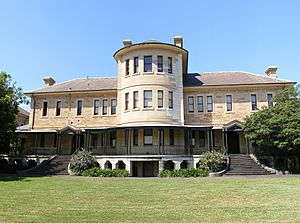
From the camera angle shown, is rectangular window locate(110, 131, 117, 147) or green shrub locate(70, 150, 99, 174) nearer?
green shrub locate(70, 150, 99, 174)

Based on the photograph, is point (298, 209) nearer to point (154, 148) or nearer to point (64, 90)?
point (154, 148)

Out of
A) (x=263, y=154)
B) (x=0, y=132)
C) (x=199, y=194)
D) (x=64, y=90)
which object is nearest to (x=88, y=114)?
(x=64, y=90)

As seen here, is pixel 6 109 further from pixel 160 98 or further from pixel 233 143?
pixel 233 143

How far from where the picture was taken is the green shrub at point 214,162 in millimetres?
20578

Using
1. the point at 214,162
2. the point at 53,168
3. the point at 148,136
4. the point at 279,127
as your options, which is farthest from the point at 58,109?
the point at 279,127

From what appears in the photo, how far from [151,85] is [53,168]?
11183 millimetres

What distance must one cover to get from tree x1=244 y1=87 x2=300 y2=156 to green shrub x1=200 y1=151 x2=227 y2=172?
341 centimetres

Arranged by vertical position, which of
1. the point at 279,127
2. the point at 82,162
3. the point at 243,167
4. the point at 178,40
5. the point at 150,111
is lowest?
the point at 243,167

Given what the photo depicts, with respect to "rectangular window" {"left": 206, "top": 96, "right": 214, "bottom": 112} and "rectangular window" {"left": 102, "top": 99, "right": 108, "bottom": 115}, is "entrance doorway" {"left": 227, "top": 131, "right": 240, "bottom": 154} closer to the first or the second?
"rectangular window" {"left": 206, "top": 96, "right": 214, "bottom": 112}

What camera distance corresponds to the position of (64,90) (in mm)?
30016

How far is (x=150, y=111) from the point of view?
24.5 meters

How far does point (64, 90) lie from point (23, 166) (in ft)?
30.3

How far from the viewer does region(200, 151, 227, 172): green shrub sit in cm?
2058

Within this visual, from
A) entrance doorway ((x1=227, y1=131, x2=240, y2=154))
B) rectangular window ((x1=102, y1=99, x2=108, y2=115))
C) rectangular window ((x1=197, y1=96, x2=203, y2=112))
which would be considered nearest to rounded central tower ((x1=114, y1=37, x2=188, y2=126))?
rectangular window ((x1=197, y1=96, x2=203, y2=112))
